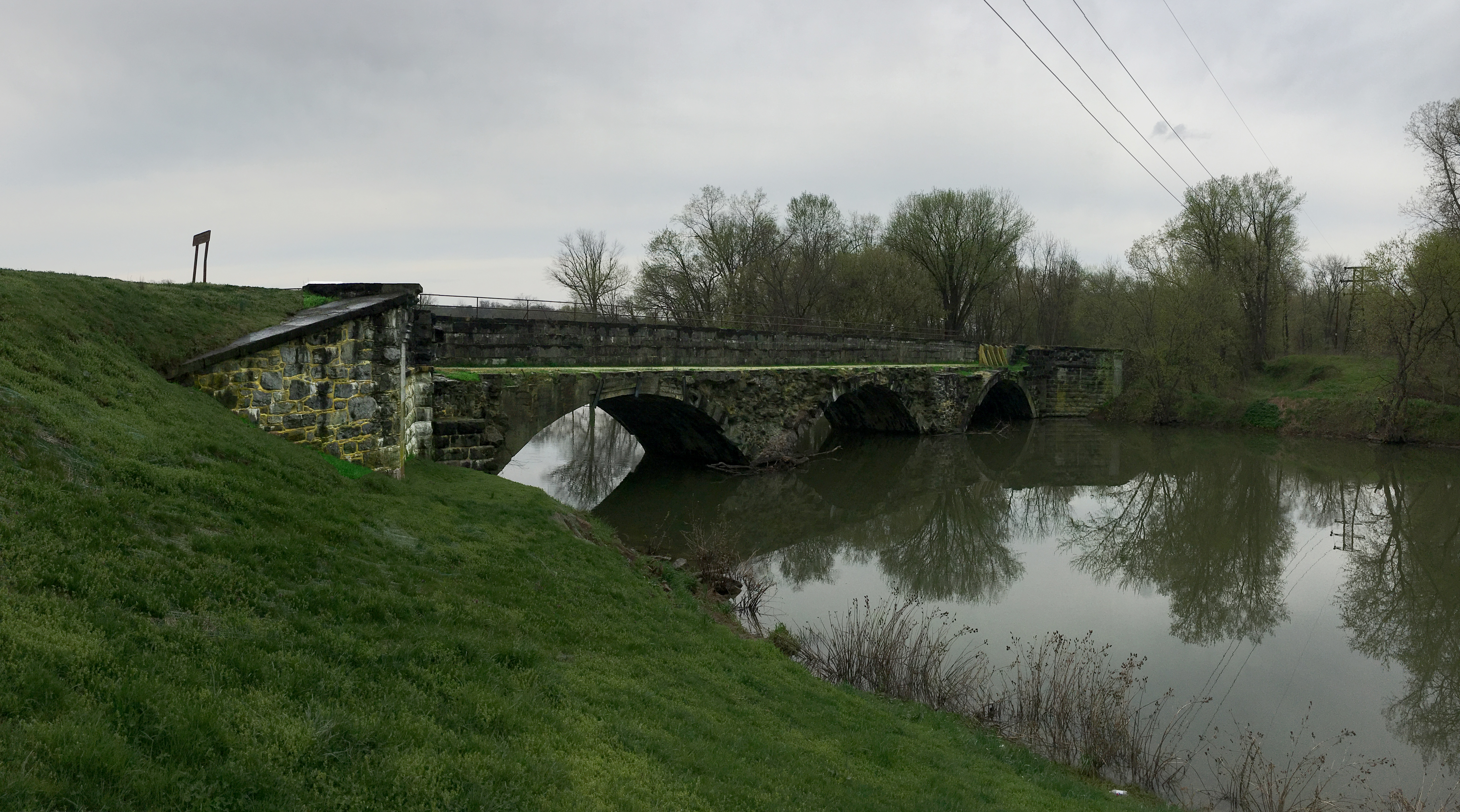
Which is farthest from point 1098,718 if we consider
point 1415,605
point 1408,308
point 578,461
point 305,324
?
point 1408,308

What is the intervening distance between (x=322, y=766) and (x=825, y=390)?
1856cm

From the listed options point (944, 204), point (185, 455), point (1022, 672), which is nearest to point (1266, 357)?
point (944, 204)

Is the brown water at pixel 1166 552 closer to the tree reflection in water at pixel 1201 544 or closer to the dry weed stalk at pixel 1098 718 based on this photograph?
Answer: the tree reflection in water at pixel 1201 544

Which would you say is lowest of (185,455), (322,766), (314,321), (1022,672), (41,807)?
(1022,672)

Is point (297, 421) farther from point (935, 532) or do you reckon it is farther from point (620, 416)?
point (620, 416)

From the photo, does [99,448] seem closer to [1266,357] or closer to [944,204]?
[944,204]

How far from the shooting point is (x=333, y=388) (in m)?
8.83

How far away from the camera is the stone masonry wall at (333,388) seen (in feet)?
26.8

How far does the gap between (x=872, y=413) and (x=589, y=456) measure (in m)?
10.5

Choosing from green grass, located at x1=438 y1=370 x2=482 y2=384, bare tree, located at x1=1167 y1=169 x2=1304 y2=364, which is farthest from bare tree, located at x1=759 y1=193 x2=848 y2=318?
green grass, located at x1=438 y1=370 x2=482 y2=384

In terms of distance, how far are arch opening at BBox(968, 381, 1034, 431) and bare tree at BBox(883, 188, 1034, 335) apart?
4.40m

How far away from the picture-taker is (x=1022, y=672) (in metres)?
8.15

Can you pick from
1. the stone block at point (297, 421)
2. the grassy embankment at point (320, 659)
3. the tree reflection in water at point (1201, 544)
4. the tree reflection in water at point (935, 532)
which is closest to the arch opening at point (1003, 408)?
the tree reflection in water at point (1201, 544)

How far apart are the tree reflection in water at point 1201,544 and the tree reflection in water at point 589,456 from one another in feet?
30.0
